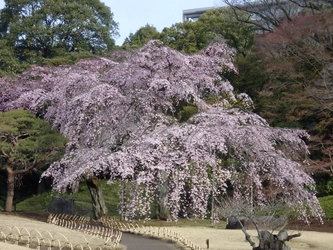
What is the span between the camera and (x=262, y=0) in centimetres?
3444

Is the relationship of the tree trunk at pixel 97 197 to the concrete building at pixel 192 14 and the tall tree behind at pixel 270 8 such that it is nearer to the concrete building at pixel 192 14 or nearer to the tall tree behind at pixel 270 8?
the tall tree behind at pixel 270 8

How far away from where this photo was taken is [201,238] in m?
18.1

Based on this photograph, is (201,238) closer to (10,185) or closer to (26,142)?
(26,142)

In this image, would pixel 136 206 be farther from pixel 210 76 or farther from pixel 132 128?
pixel 210 76

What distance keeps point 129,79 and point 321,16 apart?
36.9ft

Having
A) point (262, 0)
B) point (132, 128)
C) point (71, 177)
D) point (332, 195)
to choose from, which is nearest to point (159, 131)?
point (132, 128)

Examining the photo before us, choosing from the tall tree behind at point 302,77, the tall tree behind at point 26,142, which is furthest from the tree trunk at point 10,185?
the tall tree behind at point 302,77

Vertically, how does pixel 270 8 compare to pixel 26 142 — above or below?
above

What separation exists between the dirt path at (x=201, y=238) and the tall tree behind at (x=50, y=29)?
1862cm

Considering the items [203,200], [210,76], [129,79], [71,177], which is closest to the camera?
[203,200]

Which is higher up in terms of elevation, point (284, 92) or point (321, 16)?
point (321, 16)

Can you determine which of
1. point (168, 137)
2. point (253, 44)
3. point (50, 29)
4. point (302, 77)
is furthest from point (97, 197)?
point (50, 29)

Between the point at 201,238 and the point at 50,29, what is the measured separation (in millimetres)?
24197

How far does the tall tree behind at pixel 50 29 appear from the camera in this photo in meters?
37.1
